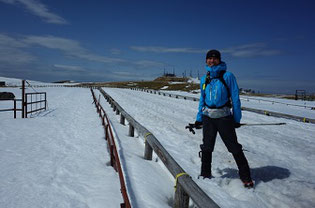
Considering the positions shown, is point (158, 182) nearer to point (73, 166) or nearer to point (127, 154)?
point (127, 154)

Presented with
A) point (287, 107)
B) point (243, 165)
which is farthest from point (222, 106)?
point (287, 107)

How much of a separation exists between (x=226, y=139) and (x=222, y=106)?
0.56 m

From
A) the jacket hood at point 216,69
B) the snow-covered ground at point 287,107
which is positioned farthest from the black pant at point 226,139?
the snow-covered ground at point 287,107

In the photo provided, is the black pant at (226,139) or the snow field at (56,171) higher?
the black pant at (226,139)

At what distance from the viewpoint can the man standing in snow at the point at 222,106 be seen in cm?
359

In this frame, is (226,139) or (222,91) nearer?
(222,91)

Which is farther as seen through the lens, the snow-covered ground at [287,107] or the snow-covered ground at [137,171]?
the snow-covered ground at [287,107]

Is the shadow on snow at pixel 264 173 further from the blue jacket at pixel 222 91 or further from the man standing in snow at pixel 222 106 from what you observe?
the blue jacket at pixel 222 91

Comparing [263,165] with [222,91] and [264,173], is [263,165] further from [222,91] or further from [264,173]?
[222,91]

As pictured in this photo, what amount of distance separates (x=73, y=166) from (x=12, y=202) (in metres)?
1.57

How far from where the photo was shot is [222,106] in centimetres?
368

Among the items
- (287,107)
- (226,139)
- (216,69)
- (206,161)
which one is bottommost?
A: (206,161)

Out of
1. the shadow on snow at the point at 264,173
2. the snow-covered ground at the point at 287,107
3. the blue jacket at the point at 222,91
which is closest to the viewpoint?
the blue jacket at the point at 222,91

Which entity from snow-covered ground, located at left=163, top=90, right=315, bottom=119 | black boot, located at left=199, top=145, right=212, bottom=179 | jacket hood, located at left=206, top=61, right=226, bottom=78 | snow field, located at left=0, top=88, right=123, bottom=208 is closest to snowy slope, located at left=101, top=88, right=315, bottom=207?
black boot, located at left=199, top=145, right=212, bottom=179
